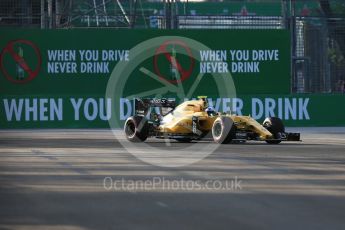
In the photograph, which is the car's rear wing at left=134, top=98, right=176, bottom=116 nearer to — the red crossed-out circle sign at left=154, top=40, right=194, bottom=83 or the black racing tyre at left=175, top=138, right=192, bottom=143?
the black racing tyre at left=175, top=138, right=192, bottom=143

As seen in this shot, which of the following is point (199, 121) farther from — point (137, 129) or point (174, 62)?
point (174, 62)

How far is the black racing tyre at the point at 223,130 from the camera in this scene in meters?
22.7

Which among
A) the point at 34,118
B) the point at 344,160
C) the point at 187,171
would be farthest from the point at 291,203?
the point at 34,118

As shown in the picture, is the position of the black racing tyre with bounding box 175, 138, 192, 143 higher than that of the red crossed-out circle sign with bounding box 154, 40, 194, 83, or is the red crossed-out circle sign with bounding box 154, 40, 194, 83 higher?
the red crossed-out circle sign with bounding box 154, 40, 194, 83

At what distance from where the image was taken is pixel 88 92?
34.3 meters

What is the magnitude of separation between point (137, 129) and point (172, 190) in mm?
11883

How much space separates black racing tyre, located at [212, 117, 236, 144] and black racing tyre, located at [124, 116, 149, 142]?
82.6 inches

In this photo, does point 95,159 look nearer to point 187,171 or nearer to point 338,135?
point 187,171

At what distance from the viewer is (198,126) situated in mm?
23891

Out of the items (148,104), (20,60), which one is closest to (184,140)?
(148,104)

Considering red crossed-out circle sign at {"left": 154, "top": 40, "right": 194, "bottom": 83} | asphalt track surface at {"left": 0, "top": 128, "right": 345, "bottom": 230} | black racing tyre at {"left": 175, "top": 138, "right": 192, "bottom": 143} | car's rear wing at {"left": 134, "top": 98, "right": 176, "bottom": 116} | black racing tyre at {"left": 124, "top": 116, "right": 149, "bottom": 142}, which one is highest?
red crossed-out circle sign at {"left": 154, "top": 40, "right": 194, "bottom": 83}

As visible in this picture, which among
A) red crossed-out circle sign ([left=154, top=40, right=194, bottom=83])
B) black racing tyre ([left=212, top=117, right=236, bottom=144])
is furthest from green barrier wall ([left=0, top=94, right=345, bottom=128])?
black racing tyre ([left=212, top=117, right=236, bottom=144])

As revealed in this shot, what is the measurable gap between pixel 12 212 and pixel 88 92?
24.0 metres

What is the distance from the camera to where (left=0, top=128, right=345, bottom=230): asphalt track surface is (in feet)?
31.9
